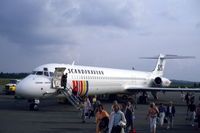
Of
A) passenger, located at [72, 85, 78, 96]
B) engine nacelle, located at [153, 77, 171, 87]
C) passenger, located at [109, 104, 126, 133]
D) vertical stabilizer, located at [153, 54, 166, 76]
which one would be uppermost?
vertical stabilizer, located at [153, 54, 166, 76]

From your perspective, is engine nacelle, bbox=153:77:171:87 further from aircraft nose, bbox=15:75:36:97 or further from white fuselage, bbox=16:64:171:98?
aircraft nose, bbox=15:75:36:97

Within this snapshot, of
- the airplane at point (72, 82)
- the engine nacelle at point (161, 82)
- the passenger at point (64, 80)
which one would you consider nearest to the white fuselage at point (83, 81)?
the airplane at point (72, 82)

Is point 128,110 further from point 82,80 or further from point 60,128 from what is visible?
point 82,80

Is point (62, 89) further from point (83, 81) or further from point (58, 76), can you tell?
point (83, 81)

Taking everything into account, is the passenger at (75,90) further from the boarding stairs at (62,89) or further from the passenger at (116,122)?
the passenger at (116,122)

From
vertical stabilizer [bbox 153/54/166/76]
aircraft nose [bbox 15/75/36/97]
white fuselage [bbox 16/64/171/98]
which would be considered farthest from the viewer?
vertical stabilizer [bbox 153/54/166/76]

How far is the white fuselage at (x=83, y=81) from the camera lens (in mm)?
15637

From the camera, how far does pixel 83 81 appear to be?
19797mm

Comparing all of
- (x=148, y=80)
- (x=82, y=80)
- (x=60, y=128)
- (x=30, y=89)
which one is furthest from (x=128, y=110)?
(x=148, y=80)

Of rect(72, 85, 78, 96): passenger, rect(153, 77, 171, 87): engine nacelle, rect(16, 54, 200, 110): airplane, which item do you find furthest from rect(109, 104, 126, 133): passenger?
rect(153, 77, 171, 87): engine nacelle

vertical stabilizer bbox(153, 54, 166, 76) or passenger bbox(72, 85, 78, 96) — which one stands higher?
vertical stabilizer bbox(153, 54, 166, 76)

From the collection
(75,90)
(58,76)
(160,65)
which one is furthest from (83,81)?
(160,65)

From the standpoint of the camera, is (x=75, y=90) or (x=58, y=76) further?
(x=75, y=90)

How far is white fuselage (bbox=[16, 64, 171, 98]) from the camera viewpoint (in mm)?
15637
